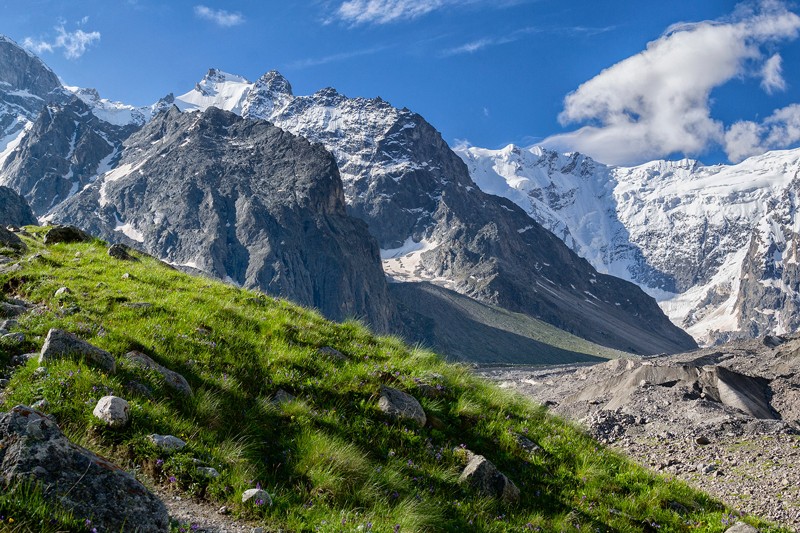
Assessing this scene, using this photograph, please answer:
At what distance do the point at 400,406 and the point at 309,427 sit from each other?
1.91m

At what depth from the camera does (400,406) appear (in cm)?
1034

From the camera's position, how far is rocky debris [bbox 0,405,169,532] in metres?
5.21

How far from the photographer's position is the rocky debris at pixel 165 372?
29.0 feet

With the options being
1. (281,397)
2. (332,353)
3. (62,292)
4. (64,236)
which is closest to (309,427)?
(281,397)

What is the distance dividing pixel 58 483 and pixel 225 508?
5.88 ft

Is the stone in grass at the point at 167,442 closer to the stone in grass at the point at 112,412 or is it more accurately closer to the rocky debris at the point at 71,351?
the stone in grass at the point at 112,412

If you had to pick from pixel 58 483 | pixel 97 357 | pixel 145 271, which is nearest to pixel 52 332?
pixel 97 357

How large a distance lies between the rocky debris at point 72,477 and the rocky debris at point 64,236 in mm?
17803

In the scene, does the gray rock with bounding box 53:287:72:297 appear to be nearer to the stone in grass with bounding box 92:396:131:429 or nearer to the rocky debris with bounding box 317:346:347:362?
the rocky debris with bounding box 317:346:347:362

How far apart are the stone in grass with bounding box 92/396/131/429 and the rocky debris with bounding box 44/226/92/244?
53.3ft

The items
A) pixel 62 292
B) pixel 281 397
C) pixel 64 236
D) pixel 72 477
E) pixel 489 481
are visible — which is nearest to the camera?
pixel 72 477

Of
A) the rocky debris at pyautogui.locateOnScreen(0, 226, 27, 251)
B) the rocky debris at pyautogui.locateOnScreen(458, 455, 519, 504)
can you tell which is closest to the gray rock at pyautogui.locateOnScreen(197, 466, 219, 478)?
the rocky debris at pyautogui.locateOnScreen(458, 455, 519, 504)

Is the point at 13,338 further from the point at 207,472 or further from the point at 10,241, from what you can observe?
the point at 10,241

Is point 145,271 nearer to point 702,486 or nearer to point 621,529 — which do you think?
point 621,529
